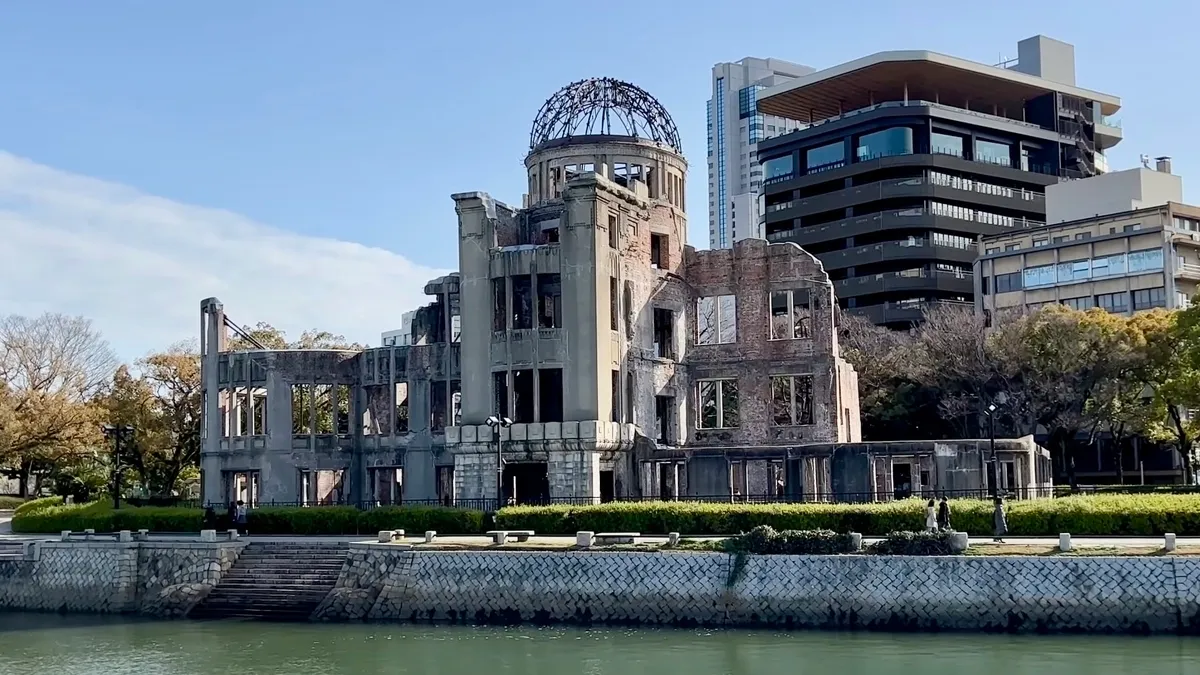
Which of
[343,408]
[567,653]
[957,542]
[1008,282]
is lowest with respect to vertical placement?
[567,653]

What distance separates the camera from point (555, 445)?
50750mm

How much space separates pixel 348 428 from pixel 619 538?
27.0 metres

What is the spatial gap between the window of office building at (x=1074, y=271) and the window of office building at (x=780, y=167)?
1130 inches

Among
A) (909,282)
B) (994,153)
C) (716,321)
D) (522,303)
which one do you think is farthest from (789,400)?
(994,153)

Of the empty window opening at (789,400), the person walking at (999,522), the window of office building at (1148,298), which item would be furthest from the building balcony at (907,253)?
the person walking at (999,522)

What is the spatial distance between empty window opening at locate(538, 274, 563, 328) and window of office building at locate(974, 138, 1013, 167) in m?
62.4

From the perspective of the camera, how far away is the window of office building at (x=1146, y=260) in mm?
83500

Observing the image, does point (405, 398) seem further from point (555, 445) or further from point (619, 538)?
point (619, 538)

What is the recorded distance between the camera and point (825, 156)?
109 metres

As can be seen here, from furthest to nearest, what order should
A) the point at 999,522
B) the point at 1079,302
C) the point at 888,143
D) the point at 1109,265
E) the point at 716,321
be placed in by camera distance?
the point at 888,143 < the point at 1079,302 < the point at 1109,265 < the point at 716,321 < the point at 999,522

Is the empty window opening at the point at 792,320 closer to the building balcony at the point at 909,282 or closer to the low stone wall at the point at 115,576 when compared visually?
the building balcony at the point at 909,282

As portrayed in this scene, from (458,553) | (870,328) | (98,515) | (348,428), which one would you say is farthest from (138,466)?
(870,328)

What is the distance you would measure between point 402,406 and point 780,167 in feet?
198

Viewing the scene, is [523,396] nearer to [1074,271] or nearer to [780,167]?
[1074,271]
